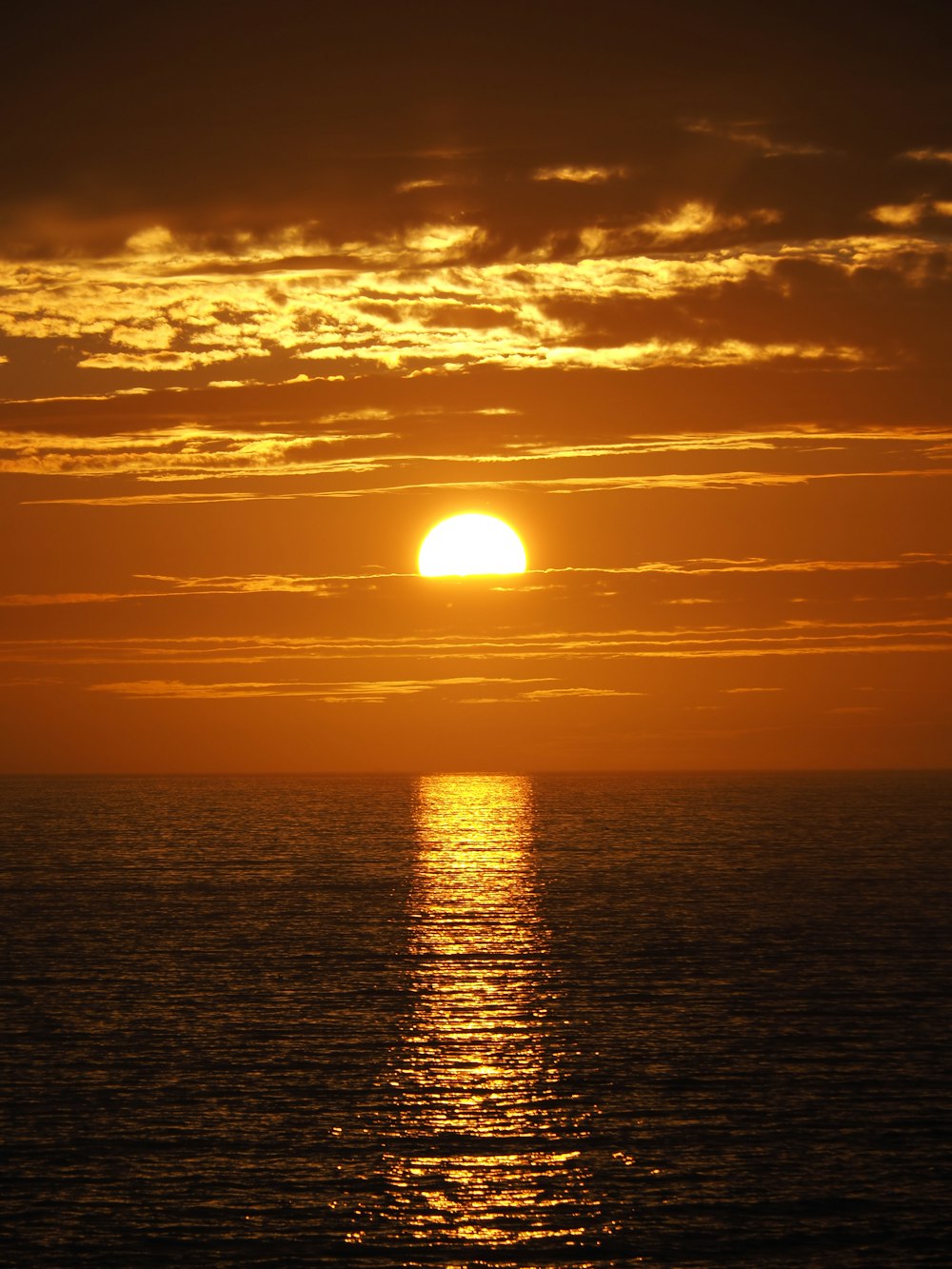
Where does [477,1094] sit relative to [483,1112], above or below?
above

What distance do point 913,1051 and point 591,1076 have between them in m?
15.5

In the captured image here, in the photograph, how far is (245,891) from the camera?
485 ft

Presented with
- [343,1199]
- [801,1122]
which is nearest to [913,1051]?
[801,1122]

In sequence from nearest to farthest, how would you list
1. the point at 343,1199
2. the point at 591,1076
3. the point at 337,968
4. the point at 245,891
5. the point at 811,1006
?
the point at 343,1199, the point at 591,1076, the point at 811,1006, the point at 337,968, the point at 245,891

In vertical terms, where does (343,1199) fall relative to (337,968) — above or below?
below

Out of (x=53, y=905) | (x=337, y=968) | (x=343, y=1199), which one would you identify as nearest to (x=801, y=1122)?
(x=343, y=1199)

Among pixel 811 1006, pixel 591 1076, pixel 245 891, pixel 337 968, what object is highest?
pixel 245 891

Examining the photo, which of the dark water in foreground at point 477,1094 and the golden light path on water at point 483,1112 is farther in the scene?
the golden light path on water at point 483,1112

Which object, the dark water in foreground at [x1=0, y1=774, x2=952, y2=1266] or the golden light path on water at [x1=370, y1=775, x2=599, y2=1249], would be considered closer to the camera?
the dark water in foreground at [x1=0, y1=774, x2=952, y2=1266]

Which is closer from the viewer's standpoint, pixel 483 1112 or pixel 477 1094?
pixel 483 1112

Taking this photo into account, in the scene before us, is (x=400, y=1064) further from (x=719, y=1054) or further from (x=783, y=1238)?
(x=783, y=1238)

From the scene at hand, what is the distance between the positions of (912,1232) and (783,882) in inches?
4460

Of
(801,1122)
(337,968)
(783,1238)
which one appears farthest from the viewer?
(337,968)

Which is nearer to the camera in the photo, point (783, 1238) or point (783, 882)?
point (783, 1238)
